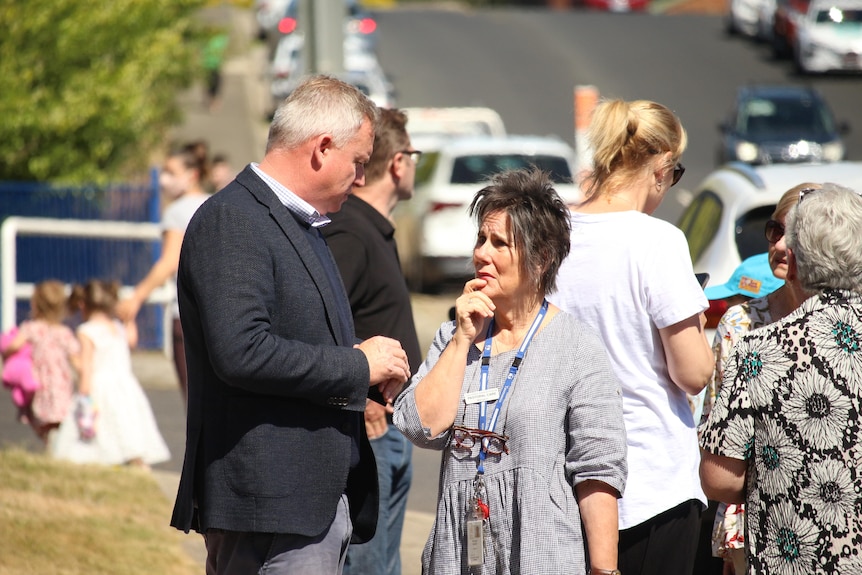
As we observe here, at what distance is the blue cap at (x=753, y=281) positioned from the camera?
4.18 metres

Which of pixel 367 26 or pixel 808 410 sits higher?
pixel 808 410

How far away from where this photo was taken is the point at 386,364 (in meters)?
3.15

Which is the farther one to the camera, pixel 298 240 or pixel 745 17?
pixel 745 17

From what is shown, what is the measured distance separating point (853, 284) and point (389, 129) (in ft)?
6.81

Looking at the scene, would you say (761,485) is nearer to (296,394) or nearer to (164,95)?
(296,394)

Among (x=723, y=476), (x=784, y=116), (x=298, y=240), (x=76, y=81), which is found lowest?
(x=784, y=116)

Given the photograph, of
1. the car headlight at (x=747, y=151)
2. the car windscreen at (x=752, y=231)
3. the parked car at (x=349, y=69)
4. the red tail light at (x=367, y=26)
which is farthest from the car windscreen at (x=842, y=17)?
the car windscreen at (x=752, y=231)

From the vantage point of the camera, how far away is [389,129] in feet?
14.8

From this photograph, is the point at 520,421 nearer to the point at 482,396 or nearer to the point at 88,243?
the point at 482,396

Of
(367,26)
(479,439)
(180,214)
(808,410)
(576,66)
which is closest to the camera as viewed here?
(808,410)

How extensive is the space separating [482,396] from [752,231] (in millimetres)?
3160

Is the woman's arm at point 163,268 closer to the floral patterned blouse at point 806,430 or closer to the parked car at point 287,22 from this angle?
the floral patterned blouse at point 806,430

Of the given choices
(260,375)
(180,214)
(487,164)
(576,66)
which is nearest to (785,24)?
(576,66)

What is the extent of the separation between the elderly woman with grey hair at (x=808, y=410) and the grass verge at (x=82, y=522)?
3301mm
